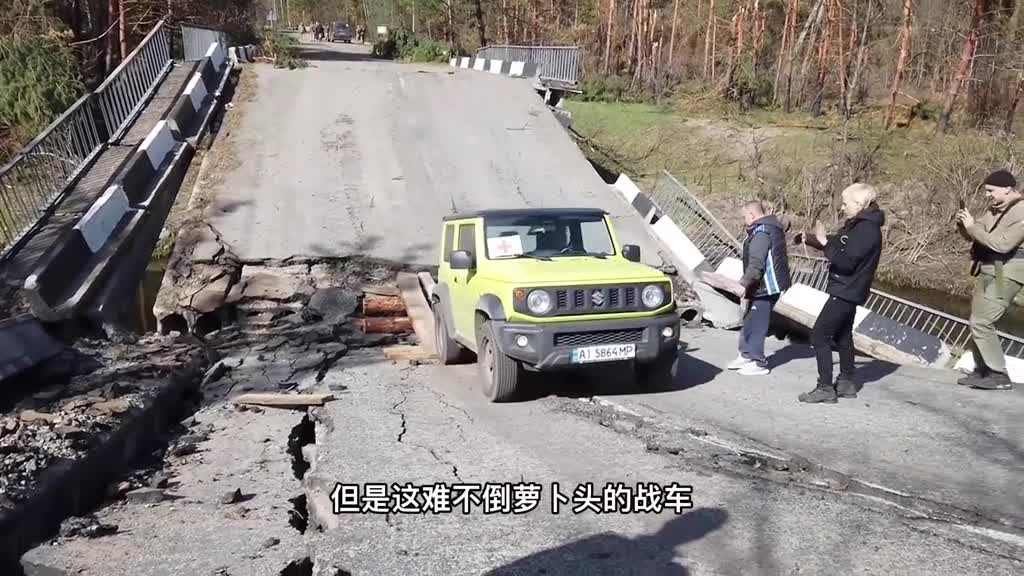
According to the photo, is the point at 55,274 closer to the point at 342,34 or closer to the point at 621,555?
the point at 621,555

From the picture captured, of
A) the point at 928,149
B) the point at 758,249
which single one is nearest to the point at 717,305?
the point at 758,249

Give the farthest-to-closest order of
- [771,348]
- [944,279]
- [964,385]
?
[944,279] < [771,348] < [964,385]

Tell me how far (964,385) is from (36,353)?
8896 millimetres

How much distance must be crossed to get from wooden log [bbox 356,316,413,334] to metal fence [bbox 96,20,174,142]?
284 inches

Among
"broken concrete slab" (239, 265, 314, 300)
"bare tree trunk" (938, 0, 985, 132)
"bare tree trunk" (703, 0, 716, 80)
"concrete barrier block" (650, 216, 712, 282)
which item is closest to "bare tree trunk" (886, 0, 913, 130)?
"bare tree trunk" (938, 0, 985, 132)

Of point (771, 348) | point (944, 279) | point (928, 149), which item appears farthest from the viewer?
point (928, 149)

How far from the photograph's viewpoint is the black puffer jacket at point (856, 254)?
6.51 metres

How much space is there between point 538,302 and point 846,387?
9.14 feet

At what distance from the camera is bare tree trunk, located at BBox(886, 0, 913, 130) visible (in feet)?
84.2

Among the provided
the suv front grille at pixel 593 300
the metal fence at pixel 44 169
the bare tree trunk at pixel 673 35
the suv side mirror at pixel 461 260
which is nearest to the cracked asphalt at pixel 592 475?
the suv front grille at pixel 593 300

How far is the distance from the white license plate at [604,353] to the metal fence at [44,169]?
7.65 metres

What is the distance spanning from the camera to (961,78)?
81.3ft

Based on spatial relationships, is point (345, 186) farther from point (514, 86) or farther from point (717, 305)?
point (514, 86)

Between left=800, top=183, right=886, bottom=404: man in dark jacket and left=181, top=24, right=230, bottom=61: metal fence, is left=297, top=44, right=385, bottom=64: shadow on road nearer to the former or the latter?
left=181, top=24, right=230, bottom=61: metal fence
